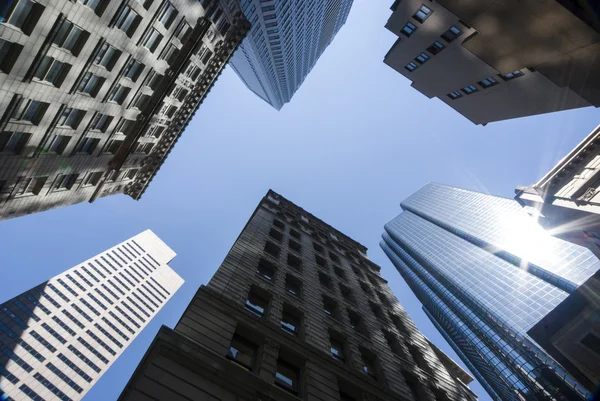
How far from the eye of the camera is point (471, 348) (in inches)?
4326

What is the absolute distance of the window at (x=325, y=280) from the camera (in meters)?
31.1

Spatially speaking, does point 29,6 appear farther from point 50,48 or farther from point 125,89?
point 125,89

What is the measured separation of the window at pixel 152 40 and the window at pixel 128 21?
72.1 inches

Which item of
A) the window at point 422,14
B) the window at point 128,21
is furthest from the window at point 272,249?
the window at point 422,14

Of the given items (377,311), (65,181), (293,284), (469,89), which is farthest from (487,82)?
(65,181)

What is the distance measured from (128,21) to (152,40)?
380 cm

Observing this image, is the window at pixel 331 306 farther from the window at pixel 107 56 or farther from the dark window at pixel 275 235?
the window at pixel 107 56

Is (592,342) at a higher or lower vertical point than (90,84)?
higher

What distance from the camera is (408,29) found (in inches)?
1090

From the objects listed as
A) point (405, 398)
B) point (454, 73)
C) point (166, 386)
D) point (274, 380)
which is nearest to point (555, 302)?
point (454, 73)

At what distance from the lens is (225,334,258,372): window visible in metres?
15.5

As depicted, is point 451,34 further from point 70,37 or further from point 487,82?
point 70,37

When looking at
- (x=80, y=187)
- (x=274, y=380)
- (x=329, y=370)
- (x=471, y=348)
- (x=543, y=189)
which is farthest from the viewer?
(x=471, y=348)

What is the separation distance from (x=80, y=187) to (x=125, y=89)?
10528 mm
